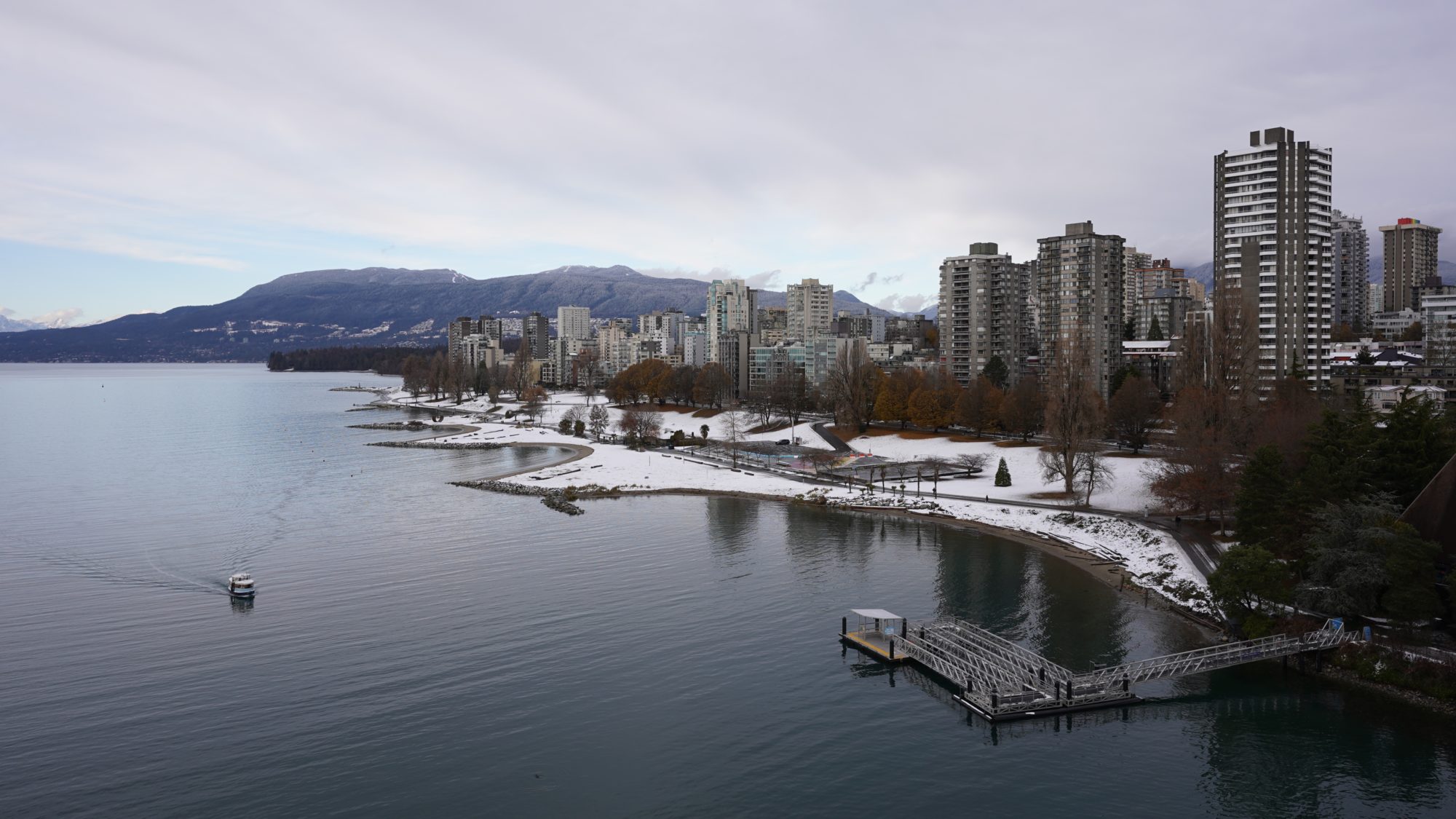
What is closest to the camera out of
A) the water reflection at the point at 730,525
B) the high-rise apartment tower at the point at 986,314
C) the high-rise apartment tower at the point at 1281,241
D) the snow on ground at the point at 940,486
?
the snow on ground at the point at 940,486

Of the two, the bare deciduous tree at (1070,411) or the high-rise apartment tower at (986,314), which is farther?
the high-rise apartment tower at (986,314)

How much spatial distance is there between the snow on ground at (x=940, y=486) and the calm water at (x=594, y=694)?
4141 mm

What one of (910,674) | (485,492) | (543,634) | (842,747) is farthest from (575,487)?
(842,747)

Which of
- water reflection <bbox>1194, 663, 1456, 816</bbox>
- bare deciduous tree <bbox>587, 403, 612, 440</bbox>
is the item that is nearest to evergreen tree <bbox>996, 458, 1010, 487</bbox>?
water reflection <bbox>1194, 663, 1456, 816</bbox>

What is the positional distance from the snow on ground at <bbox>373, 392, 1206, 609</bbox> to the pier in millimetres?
5666

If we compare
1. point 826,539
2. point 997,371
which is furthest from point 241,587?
point 997,371

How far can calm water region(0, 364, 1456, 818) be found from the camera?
70.1 ft

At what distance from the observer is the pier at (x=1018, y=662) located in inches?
1032

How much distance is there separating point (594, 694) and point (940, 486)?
42.1 meters

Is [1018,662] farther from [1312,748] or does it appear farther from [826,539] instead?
[826,539]

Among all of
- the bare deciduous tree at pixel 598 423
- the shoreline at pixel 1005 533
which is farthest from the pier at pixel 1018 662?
the bare deciduous tree at pixel 598 423

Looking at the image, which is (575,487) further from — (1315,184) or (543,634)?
(1315,184)

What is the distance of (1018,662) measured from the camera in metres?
28.6

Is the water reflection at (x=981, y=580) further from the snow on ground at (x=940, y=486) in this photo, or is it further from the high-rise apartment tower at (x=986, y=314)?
the high-rise apartment tower at (x=986, y=314)
